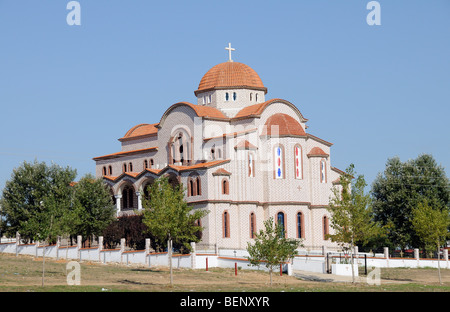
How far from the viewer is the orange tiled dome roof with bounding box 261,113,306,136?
70.5 m

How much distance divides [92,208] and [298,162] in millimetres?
19549

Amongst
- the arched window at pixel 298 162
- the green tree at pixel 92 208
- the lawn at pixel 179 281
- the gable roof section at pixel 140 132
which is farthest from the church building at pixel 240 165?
the lawn at pixel 179 281

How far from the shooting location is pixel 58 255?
63.4m

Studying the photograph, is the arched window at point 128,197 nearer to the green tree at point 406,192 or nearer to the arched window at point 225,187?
the arched window at point 225,187

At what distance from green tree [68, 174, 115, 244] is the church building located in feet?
10.4

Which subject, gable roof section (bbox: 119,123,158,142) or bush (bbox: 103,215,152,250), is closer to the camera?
bush (bbox: 103,215,152,250)

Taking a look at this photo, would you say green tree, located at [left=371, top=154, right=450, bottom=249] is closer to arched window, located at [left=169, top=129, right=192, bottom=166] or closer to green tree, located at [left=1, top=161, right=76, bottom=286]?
arched window, located at [left=169, top=129, right=192, bottom=166]

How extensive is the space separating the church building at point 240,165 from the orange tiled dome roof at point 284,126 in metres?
0.07

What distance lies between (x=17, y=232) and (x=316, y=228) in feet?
90.2

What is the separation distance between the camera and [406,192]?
75.1 metres

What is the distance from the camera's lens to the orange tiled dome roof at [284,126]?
70500 mm

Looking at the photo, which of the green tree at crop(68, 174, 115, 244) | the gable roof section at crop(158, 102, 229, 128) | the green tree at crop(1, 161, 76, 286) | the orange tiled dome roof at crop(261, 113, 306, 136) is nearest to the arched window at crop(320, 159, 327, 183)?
the orange tiled dome roof at crop(261, 113, 306, 136)
